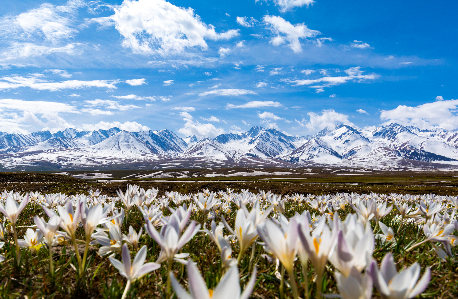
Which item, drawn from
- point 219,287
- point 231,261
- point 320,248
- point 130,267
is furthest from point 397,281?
point 130,267

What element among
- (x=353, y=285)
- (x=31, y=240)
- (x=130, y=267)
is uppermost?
(x=353, y=285)

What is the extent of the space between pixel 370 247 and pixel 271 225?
1.50ft

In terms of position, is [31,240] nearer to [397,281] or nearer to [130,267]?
[130,267]

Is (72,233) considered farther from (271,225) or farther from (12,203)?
(271,225)

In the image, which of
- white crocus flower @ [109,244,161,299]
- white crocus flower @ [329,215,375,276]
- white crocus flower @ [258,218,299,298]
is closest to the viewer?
white crocus flower @ [329,215,375,276]

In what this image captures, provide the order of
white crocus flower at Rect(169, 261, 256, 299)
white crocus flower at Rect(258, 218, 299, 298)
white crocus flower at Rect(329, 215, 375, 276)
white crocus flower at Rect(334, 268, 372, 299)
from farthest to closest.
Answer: white crocus flower at Rect(258, 218, 299, 298)
white crocus flower at Rect(329, 215, 375, 276)
white crocus flower at Rect(334, 268, 372, 299)
white crocus flower at Rect(169, 261, 256, 299)

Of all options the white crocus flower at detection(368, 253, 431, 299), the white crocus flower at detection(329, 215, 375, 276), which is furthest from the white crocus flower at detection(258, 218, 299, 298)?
the white crocus flower at detection(368, 253, 431, 299)

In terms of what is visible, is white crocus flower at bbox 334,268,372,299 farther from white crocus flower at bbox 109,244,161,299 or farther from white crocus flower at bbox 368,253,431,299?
white crocus flower at bbox 109,244,161,299

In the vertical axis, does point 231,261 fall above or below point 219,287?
below

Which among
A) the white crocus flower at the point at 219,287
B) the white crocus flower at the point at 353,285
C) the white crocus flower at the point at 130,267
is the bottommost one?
the white crocus flower at the point at 130,267

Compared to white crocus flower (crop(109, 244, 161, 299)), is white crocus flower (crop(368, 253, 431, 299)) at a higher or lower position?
higher

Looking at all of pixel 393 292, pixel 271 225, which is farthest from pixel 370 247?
pixel 271 225

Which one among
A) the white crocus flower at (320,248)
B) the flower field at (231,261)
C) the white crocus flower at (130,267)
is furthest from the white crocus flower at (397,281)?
the white crocus flower at (130,267)

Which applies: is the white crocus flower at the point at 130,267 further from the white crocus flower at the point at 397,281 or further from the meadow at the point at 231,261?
the white crocus flower at the point at 397,281
